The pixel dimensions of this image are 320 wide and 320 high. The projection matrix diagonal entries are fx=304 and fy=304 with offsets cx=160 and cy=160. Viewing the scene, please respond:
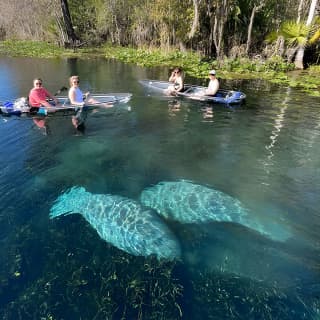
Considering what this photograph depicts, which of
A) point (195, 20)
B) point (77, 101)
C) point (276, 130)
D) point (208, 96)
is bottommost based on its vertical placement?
point (276, 130)

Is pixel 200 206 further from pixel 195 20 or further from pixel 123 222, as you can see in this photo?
pixel 195 20

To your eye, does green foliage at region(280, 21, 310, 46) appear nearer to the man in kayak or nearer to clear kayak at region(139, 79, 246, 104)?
clear kayak at region(139, 79, 246, 104)

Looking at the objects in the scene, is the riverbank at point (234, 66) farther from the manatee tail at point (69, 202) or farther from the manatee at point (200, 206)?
the manatee tail at point (69, 202)

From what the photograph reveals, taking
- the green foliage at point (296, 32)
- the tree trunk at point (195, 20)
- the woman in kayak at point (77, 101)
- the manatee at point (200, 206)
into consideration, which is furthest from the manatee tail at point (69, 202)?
the tree trunk at point (195, 20)

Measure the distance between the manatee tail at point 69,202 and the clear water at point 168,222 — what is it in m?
0.18

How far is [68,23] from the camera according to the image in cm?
3666

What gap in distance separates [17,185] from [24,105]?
552cm

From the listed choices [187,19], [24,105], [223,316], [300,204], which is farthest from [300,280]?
[187,19]

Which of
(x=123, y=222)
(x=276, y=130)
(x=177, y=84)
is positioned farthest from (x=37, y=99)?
(x=276, y=130)

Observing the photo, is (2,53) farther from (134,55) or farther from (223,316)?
(223,316)

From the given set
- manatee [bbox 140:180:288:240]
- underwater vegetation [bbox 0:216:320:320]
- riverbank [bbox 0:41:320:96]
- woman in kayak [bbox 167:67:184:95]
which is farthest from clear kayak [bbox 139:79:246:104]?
underwater vegetation [bbox 0:216:320:320]

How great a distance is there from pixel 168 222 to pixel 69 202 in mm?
2346

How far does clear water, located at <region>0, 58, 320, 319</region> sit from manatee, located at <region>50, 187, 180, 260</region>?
0.62ft

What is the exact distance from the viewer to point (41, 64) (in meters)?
25.7
